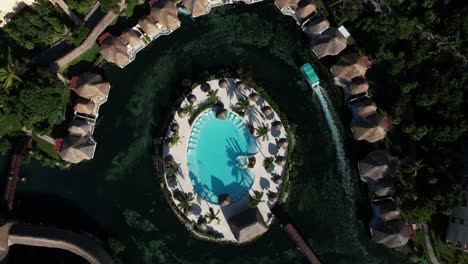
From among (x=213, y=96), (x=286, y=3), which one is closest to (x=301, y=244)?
(x=213, y=96)

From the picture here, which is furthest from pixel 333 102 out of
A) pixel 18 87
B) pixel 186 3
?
pixel 18 87

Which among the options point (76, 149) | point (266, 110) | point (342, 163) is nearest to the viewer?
point (76, 149)

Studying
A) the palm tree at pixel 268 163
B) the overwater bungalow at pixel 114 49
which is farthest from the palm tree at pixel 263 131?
the overwater bungalow at pixel 114 49

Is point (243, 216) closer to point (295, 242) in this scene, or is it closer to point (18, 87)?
point (295, 242)

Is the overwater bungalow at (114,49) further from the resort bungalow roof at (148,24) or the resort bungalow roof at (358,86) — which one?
the resort bungalow roof at (358,86)

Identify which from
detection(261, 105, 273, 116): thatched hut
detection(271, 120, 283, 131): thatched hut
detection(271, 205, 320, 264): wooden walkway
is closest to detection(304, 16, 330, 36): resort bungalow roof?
detection(261, 105, 273, 116): thatched hut

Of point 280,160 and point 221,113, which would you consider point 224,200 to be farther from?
point 221,113

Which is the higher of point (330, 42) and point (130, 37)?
point (130, 37)
